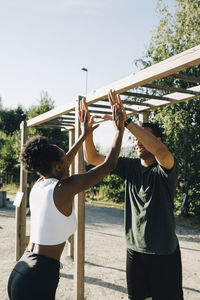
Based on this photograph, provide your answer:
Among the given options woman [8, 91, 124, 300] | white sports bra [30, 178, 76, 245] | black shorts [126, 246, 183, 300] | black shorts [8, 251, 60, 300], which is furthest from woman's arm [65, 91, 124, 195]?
black shorts [126, 246, 183, 300]

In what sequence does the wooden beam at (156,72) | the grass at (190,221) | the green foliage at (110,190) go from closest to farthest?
the wooden beam at (156,72) < the grass at (190,221) < the green foliage at (110,190)

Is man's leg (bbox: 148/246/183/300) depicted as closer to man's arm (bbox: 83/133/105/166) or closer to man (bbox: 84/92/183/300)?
man (bbox: 84/92/183/300)

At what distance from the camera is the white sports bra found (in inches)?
72.7

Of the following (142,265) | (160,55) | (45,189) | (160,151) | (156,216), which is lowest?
(142,265)

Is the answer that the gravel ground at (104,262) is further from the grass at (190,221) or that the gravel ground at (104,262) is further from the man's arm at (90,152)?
the man's arm at (90,152)

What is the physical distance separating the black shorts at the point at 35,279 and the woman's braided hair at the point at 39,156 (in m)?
0.55

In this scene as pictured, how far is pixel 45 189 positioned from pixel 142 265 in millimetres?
1232

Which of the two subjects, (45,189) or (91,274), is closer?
(45,189)

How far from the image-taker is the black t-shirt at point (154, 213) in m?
2.47

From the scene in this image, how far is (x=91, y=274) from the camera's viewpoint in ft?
15.5

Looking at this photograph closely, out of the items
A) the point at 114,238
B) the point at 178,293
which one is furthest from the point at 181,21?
the point at 178,293

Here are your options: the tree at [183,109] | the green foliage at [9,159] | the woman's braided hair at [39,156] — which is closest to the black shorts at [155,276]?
the woman's braided hair at [39,156]

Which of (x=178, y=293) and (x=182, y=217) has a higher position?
(x=178, y=293)

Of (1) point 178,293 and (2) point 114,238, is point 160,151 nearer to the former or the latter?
(1) point 178,293
